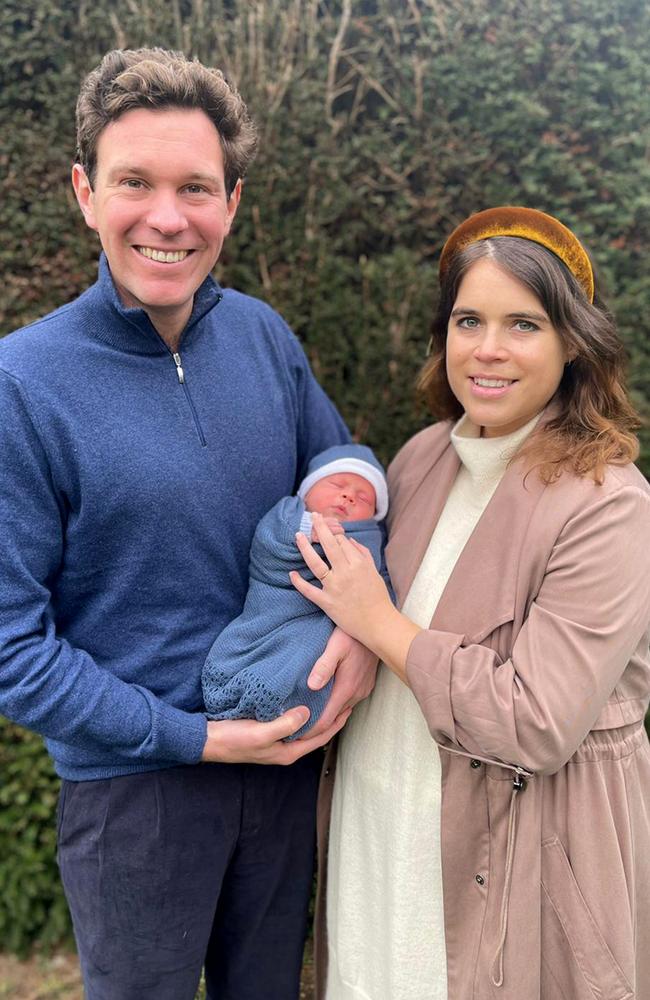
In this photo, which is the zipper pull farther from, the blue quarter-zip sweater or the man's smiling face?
the man's smiling face

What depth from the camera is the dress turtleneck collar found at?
1.96m

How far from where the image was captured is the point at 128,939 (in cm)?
197

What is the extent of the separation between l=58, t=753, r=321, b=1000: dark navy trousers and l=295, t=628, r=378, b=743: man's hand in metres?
0.27

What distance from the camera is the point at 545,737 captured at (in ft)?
5.50

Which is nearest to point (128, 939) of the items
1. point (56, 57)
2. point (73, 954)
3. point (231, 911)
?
point (231, 911)

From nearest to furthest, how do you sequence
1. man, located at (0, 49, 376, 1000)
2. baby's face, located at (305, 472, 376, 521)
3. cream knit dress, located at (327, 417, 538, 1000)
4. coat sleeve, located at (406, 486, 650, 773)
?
coat sleeve, located at (406, 486, 650, 773), man, located at (0, 49, 376, 1000), cream knit dress, located at (327, 417, 538, 1000), baby's face, located at (305, 472, 376, 521)

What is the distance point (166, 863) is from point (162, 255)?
1439mm

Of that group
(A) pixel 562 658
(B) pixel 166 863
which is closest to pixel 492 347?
(A) pixel 562 658

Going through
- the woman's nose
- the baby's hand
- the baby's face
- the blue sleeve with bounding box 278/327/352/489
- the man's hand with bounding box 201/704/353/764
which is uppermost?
the woman's nose

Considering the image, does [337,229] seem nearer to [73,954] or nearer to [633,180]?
[633,180]

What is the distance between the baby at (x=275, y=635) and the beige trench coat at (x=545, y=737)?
11.2 inches

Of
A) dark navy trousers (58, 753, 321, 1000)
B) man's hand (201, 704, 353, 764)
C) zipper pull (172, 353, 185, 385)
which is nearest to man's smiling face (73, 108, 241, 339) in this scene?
zipper pull (172, 353, 185, 385)

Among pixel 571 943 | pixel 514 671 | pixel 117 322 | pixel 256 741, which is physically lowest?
pixel 571 943

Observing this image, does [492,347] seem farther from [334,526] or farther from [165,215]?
[165,215]
